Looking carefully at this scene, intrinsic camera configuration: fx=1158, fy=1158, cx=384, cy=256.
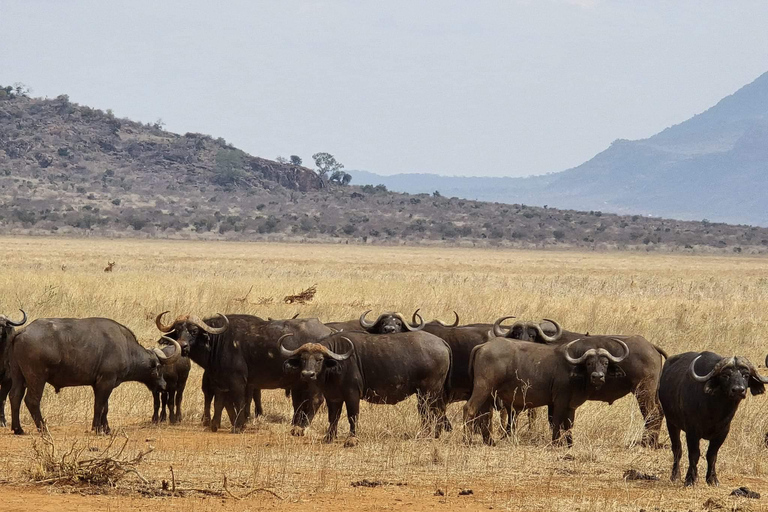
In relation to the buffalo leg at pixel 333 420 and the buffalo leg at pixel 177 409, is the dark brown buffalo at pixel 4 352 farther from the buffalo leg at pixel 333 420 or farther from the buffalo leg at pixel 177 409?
the buffalo leg at pixel 333 420

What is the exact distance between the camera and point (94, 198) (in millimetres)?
107188

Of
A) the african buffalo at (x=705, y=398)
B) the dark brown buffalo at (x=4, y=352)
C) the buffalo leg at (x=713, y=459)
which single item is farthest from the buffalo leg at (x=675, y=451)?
the dark brown buffalo at (x=4, y=352)

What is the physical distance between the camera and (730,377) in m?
9.38

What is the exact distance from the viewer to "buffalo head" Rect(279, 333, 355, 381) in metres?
11.7

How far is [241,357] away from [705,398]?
5.54 m

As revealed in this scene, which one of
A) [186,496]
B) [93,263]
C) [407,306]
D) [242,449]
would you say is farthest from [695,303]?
[93,263]

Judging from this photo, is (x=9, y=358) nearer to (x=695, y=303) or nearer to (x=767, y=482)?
(x=767, y=482)

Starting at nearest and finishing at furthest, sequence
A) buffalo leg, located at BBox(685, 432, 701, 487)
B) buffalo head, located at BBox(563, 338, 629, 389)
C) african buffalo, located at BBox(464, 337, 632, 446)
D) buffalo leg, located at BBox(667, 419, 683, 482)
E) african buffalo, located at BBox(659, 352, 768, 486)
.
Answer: african buffalo, located at BBox(659, 352, 768, 486) < buffalo leg, located at BBox(685, 432, 701, 487) < buffalo leg, located at BBox(667, 419, 683, 482) < buffalo head, located at BBox(563, 338, 629, 389) < african buffalo, located at BBox(464, 337, 632, 446)

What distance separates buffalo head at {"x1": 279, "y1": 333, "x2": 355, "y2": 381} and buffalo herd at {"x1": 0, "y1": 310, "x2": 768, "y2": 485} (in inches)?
0.5

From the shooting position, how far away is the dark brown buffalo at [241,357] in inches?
512

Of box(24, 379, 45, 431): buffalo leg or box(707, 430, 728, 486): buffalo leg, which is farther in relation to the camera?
box(24, 379, 45, 431): buffalo leg

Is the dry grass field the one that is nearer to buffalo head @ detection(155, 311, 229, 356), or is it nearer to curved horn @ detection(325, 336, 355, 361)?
curved horn @ detection(325, 336, 355, 361)

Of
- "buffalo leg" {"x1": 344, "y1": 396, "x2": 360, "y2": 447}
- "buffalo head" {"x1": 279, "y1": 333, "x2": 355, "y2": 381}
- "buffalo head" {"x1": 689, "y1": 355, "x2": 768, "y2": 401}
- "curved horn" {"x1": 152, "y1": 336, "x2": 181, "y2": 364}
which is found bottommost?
"buffalo leg" {"x1": 344, "y1": 396, "x2": 360, "y2": 447}

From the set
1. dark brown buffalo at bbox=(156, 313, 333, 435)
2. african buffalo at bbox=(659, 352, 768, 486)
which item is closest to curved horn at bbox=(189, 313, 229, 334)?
dark brown buffalo at bbox=(156, 313, 333, 435)
